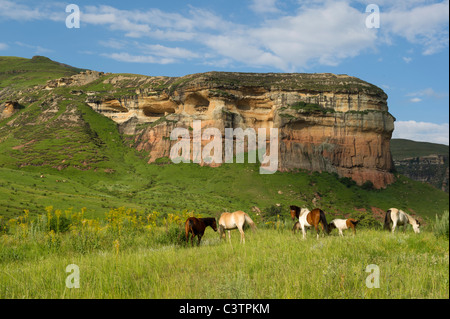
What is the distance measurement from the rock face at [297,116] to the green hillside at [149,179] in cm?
590

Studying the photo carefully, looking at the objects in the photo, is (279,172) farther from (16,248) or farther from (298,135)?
(16,248)

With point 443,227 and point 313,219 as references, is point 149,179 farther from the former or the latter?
point 443,227

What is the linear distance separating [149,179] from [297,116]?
4950cm

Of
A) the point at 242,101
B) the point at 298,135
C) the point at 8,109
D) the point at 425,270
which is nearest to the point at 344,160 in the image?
the point at 298,135

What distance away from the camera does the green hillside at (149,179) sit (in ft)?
216

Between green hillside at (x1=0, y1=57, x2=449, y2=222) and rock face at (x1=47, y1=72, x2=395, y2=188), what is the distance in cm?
590

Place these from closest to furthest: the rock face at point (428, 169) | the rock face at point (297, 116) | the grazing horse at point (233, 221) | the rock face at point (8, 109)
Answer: the grazing horse at point (233, 221), the rock face at point (297, 116), the rock face at point (8, 109), the rock face at point (428, 169)

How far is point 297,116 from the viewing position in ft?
306

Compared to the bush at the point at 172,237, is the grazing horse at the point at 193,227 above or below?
above

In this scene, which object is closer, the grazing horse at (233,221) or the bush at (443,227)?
the bush at (443,227)

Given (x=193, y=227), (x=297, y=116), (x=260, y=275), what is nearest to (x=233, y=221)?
(x=193, y=227)

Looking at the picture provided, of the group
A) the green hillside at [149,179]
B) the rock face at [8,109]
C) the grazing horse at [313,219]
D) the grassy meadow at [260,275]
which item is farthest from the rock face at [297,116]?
the grassy meadow at [260,275]

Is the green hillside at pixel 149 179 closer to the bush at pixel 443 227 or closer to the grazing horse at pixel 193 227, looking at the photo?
the grazing horse at pixel 193 227

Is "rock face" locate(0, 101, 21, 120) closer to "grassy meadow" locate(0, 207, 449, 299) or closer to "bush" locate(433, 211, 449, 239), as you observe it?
"grassy meadow" locate(0, 207, 449, 299)
